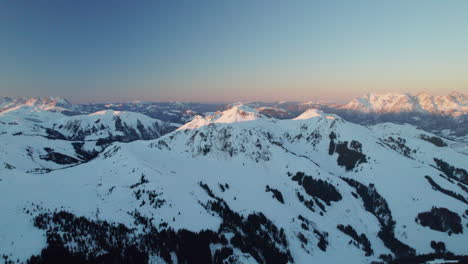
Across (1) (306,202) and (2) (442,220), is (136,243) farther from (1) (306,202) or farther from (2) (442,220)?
(2) (442,220)

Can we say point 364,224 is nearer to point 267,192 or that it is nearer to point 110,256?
point 267,192

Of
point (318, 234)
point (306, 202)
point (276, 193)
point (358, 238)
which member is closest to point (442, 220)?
point (358, 238)

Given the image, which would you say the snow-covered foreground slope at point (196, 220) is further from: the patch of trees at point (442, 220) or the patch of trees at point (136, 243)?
the patch of trees at point (442, 220)

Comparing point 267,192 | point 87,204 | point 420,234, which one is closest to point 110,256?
point 87,204

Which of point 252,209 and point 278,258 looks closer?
point 278,258

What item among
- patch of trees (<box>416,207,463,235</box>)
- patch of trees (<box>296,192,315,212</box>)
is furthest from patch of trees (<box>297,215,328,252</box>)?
patch of trees (<box>416,207,463,235</box>)

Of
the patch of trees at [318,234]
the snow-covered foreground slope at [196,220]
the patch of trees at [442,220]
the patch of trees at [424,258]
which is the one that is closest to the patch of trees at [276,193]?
the snow-covered foreground slope at [196,220]
